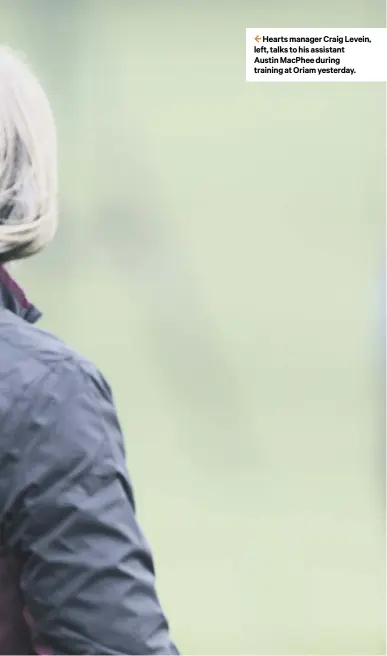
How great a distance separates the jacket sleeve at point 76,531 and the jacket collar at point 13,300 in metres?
0.15

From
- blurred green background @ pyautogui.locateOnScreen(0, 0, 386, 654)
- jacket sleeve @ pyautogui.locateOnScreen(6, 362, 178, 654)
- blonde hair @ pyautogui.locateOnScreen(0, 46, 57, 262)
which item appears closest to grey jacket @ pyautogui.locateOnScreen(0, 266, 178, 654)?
jacket sleeve @ pyautogui.locateOnScreen(6, 362, 178, 654)

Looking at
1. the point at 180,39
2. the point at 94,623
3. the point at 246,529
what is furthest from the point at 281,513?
the point at 180,39

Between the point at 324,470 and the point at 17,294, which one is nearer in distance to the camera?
the point at 17,294

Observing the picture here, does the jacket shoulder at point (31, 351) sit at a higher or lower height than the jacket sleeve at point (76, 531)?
higher

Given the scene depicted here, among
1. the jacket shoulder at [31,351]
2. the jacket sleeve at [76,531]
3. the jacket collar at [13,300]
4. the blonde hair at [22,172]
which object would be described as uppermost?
the blonde hair at [22,172]

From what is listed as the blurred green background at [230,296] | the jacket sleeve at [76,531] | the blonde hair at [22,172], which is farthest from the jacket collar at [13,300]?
the blurred green background at [230,296]

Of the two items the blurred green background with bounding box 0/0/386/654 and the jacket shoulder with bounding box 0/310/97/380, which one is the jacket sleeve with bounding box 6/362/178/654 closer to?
the jacket shoulder with bounding box 0/310/97/380

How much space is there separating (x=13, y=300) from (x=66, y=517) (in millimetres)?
273

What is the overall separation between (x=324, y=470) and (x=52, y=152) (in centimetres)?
69

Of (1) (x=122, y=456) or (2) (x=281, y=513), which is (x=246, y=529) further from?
(1) (x=122, y=456)

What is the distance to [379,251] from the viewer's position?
4.27ft

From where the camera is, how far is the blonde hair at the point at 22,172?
914 millimetres

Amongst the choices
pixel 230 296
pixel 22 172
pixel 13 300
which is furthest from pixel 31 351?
pixel 230 296

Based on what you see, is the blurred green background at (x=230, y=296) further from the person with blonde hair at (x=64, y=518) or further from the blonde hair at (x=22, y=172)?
the person with blonde hair at (x=64, y=518)
